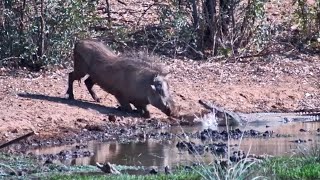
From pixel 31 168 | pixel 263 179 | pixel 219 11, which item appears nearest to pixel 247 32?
pixel 219 11

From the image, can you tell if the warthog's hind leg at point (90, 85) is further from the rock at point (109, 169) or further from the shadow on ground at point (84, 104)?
the rock at point (109, 169)

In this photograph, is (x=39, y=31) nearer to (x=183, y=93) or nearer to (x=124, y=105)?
(x=124, y=105)

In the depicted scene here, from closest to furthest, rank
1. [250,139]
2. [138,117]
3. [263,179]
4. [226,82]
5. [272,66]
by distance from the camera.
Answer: [263,179]
[250,139]
[138,117]
[226,82]
[272,66]

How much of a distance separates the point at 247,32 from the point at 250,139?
18.9 feet

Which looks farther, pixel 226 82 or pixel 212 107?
pixel 226 82

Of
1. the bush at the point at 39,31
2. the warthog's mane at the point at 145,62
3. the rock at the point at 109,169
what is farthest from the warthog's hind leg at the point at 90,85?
the rock at the point at 109,169

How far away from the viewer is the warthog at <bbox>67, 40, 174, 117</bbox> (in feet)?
47.3

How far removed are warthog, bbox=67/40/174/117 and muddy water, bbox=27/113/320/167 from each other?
2.51 ft

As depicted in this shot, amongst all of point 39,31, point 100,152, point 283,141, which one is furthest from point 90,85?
point 283,141

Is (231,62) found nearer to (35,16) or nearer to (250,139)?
(35,16)

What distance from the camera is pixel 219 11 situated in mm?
18000

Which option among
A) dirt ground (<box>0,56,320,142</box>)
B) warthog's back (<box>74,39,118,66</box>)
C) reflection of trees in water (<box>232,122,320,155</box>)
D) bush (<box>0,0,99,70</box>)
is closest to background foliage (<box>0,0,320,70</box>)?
bush (<box>0,0,99,70</box>)

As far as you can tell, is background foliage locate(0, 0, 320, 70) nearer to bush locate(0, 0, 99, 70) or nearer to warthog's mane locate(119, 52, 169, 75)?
bush locate(0, 0, 99, 70)

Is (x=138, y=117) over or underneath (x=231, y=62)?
underneath
